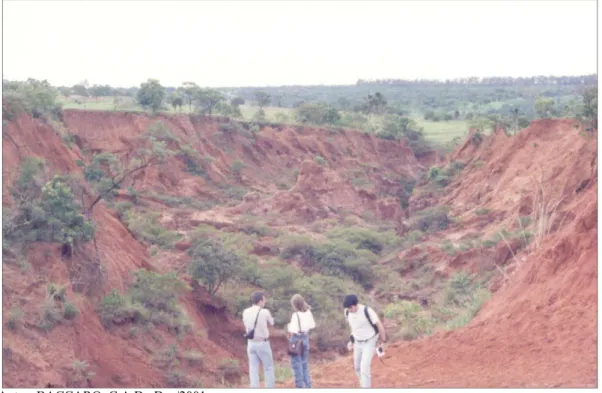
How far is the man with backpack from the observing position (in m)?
7.61

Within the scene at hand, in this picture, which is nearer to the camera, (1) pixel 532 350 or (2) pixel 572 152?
(1) pixel 532 350

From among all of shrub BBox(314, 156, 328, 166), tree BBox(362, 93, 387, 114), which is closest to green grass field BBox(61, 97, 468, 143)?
tree BBox(362, 93, 387, 114)

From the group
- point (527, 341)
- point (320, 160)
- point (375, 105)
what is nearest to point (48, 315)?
point (527, 341)

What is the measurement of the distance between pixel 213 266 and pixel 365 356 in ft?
31.4

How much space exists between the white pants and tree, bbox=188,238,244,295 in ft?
30.6

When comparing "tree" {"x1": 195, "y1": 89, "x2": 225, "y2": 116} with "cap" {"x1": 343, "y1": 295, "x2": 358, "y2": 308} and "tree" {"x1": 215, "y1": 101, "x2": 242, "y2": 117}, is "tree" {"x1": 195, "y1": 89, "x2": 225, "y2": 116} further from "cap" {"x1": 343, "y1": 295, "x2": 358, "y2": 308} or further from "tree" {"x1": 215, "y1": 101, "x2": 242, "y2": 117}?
"cap" {"x1": 343, "y1": 295, "x2": 358, "y2": 308}

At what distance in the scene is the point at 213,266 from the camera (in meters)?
17.0

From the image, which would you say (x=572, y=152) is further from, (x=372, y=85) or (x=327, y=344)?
(x=372, y=85)

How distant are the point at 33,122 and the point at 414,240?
16015 millimetres

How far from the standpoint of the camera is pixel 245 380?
11.8 meters

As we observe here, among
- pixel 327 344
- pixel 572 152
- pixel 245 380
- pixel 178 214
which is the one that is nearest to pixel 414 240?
pixel 572 152

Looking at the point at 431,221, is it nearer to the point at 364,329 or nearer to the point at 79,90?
the point at 364,329

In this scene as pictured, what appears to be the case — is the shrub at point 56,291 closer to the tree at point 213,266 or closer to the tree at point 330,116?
the tree at point 213,266

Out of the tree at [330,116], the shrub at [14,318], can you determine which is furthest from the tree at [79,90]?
the shrub at [14,318]
